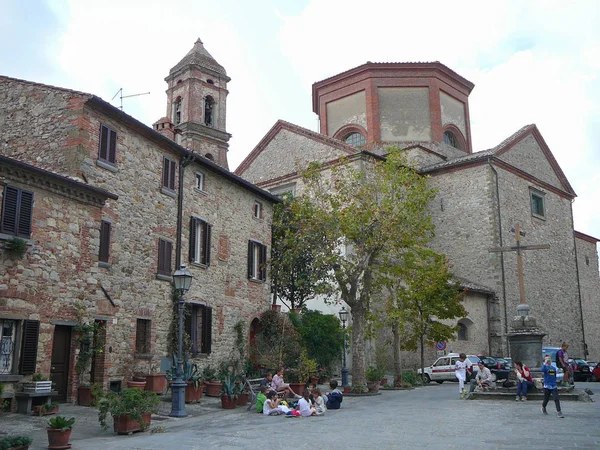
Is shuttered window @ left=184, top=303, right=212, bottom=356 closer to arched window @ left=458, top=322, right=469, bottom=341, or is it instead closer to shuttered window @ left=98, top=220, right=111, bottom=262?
shuttered window @ left=98, top=220, right=111, bottom=262

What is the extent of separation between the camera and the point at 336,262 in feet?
69.7

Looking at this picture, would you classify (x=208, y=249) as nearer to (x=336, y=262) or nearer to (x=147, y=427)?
(x=336, y=262)

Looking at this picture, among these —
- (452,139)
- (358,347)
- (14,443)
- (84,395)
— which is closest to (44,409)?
(84,395)

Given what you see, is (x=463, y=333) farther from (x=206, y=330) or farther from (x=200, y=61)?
(x=200, y=61)

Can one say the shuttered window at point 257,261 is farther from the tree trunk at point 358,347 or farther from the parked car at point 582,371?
the parked car at point 582,371

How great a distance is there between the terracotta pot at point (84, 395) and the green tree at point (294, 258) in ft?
30.1

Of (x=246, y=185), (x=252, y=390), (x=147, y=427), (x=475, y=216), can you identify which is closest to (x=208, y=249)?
(x=246, y=185)

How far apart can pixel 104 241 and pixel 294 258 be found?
37.4 feet

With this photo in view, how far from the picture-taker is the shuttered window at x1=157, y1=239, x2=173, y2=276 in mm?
19203

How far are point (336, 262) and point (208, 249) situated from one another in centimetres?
466

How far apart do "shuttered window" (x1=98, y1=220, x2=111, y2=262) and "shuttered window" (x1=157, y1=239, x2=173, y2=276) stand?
2.43m

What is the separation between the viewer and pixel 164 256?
1945 cm

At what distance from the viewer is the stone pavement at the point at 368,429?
33.0 ft

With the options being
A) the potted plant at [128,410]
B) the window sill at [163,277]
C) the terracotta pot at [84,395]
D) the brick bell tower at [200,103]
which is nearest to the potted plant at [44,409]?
the terracotta pot at [84,395]
